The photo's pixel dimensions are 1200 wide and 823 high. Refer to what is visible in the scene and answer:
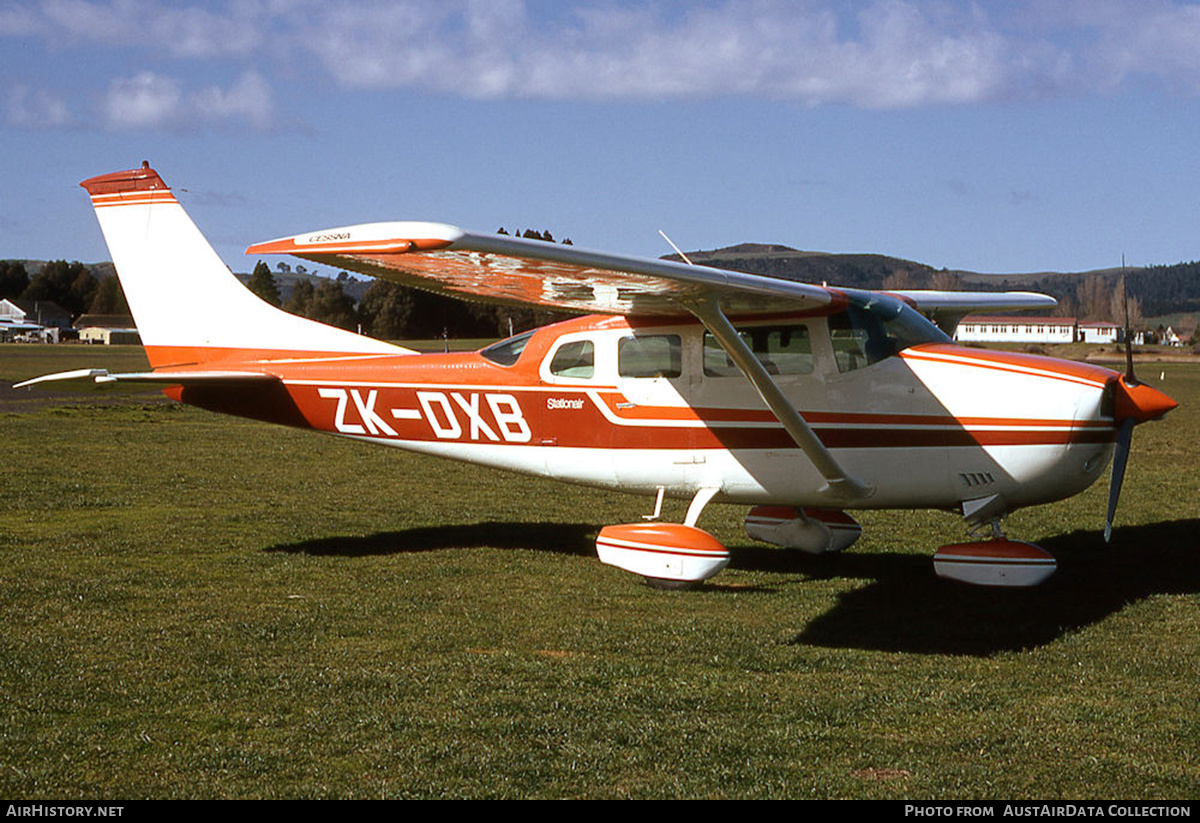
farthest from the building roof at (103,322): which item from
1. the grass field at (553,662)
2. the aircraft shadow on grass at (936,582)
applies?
the aircraft shadow on grass at (936,582)

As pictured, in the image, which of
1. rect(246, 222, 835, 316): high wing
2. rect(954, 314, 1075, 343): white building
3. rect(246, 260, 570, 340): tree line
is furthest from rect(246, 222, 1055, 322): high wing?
rect(954, 314, 1075, 343): white building

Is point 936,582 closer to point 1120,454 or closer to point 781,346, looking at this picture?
point 1120,454

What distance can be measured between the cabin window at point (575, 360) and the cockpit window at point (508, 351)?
0.42 metres

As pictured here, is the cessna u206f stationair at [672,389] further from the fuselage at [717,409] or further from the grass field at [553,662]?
the grass field at [553,662]

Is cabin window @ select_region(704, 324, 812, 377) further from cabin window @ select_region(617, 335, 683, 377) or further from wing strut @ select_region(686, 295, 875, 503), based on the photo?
cabin window @ select_region(617, 335, 683, 377)

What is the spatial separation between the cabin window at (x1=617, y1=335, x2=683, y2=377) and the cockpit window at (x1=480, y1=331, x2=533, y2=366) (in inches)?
40.4

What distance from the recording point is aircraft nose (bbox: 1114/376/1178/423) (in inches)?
305

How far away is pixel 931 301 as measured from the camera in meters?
11.0

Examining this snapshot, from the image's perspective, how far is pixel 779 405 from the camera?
8.10 m

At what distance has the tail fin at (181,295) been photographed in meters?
10.4

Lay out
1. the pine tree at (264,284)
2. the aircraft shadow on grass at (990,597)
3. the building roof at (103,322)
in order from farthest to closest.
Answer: the building roof at (103,322)
the pine tree at (264,284)
the aircraft shadow on grass at (990,597)

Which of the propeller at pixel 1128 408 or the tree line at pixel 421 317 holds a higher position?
the tree line at pixel 421 317

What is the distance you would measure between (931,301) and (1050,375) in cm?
315

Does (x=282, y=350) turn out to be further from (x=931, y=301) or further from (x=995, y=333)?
(x=995, y=333)
